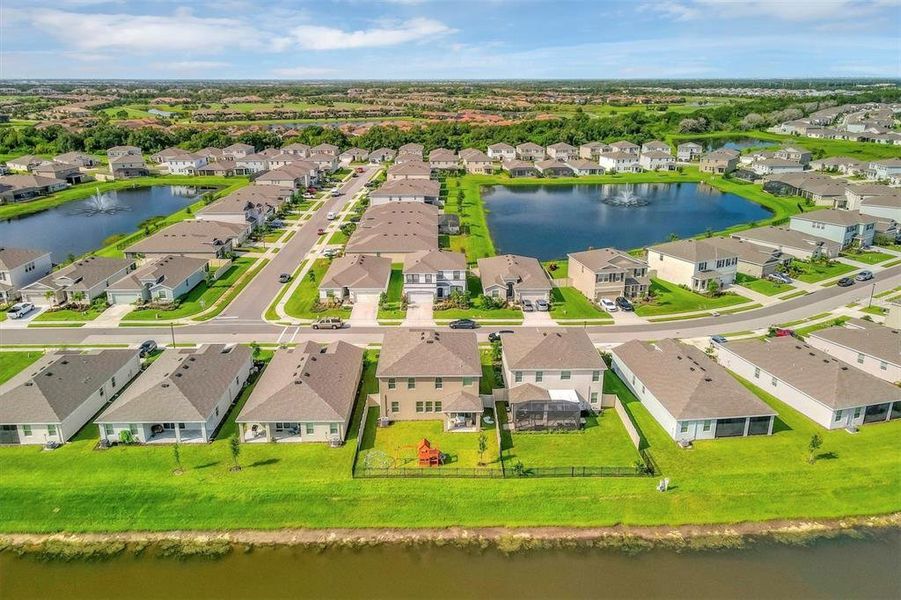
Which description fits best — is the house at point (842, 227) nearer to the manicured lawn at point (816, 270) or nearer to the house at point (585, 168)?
the manicured lawn at point (816, 270)

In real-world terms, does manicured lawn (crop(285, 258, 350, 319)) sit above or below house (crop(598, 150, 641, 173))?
below

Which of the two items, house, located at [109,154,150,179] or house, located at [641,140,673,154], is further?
house, located at [641,140,673,154]

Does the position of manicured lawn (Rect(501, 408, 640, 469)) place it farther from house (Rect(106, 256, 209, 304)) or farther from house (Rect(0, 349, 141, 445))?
house (Rect(106, 256, 209, 304))

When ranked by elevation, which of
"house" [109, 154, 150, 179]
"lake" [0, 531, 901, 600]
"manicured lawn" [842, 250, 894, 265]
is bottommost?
"lake" [0, 531, 901, 600]

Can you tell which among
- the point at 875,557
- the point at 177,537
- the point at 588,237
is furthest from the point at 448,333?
the point at 588,237

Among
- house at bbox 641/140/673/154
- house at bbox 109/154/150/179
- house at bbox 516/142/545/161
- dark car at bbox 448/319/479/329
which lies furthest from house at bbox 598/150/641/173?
house at bbox 109/154/150/179

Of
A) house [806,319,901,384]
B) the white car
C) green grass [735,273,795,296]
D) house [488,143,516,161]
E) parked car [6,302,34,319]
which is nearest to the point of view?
house [806,319,901,384]
